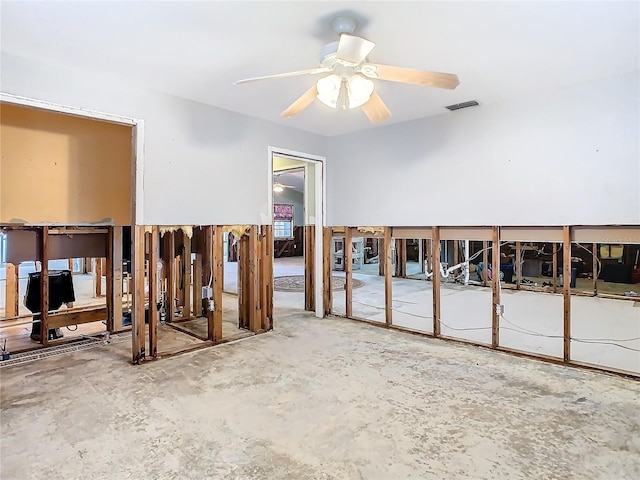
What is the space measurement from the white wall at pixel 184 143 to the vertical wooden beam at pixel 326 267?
105cm

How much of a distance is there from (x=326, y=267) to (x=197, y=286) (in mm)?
1781

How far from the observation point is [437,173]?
4.09 m

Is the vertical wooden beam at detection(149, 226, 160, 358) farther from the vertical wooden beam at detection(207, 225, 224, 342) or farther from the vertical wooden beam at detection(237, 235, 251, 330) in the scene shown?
the vertical wooden beam at detection(237, 235, 251, 330)

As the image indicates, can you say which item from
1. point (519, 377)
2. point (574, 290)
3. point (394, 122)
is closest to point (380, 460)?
point (519, 377)

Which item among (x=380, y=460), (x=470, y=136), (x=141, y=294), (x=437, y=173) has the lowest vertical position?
(x=380, y=460)

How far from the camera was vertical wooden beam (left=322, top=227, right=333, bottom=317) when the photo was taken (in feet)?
16.7

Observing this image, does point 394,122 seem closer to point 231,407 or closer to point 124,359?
point 231,407

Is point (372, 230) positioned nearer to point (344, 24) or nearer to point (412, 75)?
point (412, 75)

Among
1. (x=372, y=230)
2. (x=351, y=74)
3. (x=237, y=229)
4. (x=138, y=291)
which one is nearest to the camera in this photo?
(x=351, y=74)

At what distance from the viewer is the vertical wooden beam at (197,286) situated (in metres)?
4.92

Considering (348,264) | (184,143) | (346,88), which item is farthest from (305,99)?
(348,264)

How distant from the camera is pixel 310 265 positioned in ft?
17.8

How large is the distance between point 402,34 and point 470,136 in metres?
1.84

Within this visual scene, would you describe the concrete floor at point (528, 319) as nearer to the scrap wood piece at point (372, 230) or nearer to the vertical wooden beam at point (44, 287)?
the scrap wood piece at point (372, 230)
